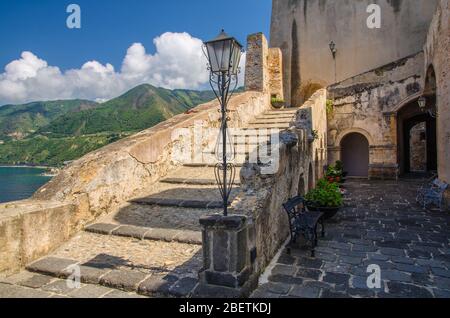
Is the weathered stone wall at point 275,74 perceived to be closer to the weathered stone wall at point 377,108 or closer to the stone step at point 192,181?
the weathered stone wall at point 377,108

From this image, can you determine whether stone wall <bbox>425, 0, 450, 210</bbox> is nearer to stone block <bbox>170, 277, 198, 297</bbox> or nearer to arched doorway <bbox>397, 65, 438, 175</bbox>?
arched doorway <bbox>397, 65, 438, 175</bbox>

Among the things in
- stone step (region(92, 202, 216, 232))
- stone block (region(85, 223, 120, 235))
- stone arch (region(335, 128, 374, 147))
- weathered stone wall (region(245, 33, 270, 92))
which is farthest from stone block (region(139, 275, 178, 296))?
stone arch (region(335, 128, 374, 147))

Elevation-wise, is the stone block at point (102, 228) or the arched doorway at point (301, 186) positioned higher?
the arched doorway at point (301, 186)

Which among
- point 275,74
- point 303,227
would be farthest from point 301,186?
point 275,74

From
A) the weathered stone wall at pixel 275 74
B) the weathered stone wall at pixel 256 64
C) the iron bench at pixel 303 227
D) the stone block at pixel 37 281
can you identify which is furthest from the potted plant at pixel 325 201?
the weathered stone wall at pixel 275 74

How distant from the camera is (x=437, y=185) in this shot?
8.05m

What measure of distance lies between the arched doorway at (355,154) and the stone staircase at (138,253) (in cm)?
1099

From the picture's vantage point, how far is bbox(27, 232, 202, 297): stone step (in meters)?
3.28

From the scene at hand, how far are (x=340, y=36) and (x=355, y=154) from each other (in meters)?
6.24

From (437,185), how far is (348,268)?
5.65 meters

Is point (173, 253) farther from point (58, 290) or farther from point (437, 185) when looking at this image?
point (437, 185)

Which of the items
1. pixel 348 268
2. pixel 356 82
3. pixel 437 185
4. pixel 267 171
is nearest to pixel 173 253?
pixel 267 171

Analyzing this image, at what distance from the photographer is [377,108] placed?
1333 cm

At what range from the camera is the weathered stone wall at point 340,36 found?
14.8m
